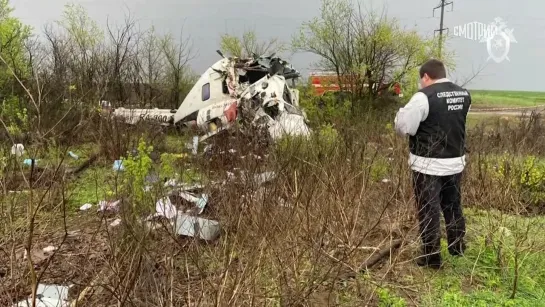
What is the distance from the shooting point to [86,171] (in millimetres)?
Result: 8109

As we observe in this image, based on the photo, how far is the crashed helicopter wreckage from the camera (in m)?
10.3

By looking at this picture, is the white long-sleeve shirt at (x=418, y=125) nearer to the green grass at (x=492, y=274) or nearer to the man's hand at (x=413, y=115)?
the man's hand at (x=413, y=115)

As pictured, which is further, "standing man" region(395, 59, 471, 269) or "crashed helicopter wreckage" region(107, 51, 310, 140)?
"crashed helicopter wreckage" region(107, 51, 310, 140)

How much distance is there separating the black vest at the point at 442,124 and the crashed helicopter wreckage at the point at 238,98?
5.51 metres

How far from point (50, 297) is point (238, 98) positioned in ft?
29.1

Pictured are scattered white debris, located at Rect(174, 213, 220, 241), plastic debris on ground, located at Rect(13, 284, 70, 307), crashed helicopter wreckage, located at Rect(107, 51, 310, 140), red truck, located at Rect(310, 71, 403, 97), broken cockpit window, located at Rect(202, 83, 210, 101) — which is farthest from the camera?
red truck, located at Rect(310, 71, 403, 97)

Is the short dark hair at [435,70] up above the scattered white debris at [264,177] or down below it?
above

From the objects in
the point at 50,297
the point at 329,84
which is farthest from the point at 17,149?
the point at 329,84

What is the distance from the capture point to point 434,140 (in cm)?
374

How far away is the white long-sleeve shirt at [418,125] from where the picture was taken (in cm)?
374

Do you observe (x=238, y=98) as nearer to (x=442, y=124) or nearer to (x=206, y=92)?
(x=206, y=92)

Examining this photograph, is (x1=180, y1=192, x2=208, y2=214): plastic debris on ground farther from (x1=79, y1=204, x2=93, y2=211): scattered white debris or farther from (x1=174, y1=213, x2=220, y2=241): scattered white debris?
(x1=79, y1=204, x2=93, y2=211): scattered white debris

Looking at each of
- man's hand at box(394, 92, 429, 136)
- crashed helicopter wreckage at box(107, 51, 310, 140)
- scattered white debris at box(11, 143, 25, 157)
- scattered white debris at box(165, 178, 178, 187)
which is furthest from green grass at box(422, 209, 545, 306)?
crashed helicopter wreckage at box(107, 51, 310, 140)

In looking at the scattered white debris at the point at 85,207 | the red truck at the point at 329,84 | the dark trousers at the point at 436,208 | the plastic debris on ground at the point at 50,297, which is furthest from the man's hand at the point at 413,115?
the red truck at the point at 329,84
